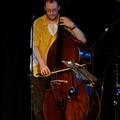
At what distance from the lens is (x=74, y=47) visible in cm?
317

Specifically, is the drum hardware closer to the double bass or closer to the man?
the double bass

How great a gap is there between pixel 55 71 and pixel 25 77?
0.84 m

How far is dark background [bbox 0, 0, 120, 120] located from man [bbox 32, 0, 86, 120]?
0.45m

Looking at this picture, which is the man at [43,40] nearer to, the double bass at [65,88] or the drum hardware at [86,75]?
the double bass at [65,88]

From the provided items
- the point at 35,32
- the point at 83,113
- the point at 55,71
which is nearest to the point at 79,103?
the point at 83,113

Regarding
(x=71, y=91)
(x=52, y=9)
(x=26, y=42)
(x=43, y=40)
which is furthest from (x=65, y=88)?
(x=26, y=42)

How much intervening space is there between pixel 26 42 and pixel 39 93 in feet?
2.47

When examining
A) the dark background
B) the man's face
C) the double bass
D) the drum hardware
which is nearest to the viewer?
the drum hardware

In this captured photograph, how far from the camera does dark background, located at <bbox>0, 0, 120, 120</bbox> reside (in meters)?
3.84

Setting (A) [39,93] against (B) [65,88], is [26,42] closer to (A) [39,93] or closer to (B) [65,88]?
(A) [39,93]

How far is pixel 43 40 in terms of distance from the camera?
3428 millimetres

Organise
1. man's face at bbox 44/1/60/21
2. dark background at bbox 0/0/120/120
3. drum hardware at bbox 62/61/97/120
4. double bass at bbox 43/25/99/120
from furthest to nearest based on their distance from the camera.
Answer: dark background at bbox 0/0/120/120 → man's face at bbox 44/1/60/21 → double bass at bbox 43/25/99/120 → drum hardware at bbox 62/61/97/120

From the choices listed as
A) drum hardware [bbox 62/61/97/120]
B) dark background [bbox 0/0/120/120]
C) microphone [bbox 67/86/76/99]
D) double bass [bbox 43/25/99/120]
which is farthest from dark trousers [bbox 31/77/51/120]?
drum hardware [bbox 62/61/97/120]

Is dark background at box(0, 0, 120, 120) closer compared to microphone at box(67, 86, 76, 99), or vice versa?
microphone at box(67, 86, 76, 99)
